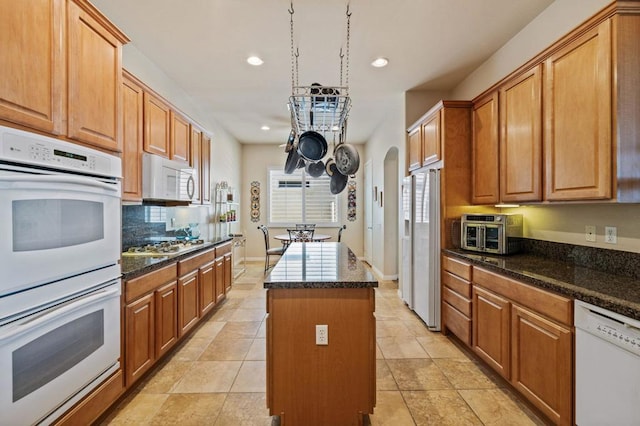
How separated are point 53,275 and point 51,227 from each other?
225mm

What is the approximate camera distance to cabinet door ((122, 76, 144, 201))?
2.30 metres

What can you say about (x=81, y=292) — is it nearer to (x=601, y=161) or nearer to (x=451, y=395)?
(x=451, y=395)

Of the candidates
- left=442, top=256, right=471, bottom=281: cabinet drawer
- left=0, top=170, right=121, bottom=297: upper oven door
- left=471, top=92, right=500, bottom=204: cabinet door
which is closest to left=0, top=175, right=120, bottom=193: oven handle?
left=0, top=170, right=121, bottom=297: upper oven door

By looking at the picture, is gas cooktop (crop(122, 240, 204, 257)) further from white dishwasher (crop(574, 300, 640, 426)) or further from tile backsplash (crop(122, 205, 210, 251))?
white dishwasher (crop(574, 300, 640, 426))

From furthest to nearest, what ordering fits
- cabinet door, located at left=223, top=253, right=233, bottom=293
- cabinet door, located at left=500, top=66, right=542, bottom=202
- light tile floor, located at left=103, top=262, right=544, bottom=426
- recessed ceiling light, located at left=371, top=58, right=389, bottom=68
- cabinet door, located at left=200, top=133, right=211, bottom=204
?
cabinet door, located at left=223, top=253, right=233, bottom=293, cabinet door, located at left=200, top=133, right=211, bottom=204, recessed ceiling light, located at left=371, top=58, right=389, bottom=68, cabinet door, located at left=500, top=66, right=542, bottom=202, light tile floor, located at left=103, top=262, right=544, bottom=426

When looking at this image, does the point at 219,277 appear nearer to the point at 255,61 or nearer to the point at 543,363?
the point at 255,61

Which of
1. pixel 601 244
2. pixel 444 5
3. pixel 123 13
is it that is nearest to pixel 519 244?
pixel 601 244

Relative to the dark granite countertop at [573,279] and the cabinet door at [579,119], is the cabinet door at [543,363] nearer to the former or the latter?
the dark granite countertop at [573,279]

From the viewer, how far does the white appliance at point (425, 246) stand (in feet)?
10.1

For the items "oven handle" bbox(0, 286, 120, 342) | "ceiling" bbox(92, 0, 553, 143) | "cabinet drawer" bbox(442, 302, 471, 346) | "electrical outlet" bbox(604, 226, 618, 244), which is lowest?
"cabinet drawer" bbox(442, 302, 471, 346)

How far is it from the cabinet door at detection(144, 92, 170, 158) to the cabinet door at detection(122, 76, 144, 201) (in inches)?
2.7

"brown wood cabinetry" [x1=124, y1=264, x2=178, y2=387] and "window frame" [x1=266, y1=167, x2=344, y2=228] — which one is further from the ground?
"window frame" [x1=266, y1=167, x2=344, y2=228]

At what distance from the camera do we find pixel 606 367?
1.37m

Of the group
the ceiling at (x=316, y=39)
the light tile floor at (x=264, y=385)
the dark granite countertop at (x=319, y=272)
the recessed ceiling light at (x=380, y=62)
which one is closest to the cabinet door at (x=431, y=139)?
the ceiling at (x=316, y=39)
